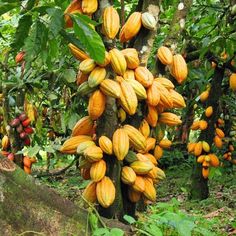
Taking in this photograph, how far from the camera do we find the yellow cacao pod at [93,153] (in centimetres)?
208

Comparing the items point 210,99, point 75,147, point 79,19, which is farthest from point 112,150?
point 210,99

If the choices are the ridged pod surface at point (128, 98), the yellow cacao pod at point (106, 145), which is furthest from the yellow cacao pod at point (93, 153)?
the ridged pod surface at point (128, 98)

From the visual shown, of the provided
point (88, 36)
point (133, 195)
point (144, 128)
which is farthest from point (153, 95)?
point (88, 36)

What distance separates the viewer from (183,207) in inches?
166

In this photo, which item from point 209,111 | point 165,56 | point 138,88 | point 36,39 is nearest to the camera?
point 36,39

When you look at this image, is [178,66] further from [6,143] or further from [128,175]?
[6,143]

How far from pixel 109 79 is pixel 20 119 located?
144cm

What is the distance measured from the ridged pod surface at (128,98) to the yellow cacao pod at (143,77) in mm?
126

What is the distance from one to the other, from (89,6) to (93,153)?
698 mm

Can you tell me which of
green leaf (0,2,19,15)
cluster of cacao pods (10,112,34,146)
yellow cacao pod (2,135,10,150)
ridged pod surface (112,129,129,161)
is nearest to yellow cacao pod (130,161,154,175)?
ridged pod surface (112,129,129,161)

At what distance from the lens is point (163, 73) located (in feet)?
8.27

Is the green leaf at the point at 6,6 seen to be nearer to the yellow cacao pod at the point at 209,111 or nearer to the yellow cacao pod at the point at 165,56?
the yellow cacao pod at the point at 165,56

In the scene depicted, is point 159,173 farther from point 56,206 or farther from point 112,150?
point 56,206

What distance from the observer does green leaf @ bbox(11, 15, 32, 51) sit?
1.86 meters
